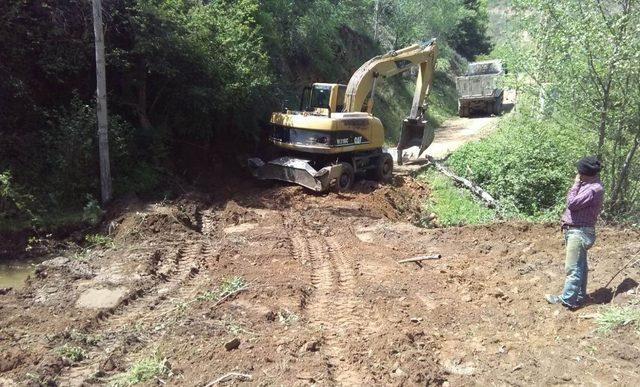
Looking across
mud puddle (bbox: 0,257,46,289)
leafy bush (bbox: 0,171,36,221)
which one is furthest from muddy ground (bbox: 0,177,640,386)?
leafy bush (bbox: 0,171,36,221)

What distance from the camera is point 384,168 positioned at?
14.6 meters

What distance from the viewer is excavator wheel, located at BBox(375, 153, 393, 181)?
14.3 meters

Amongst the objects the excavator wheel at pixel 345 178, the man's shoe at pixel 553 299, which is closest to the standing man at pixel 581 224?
the man's shoe at pixel 553 299

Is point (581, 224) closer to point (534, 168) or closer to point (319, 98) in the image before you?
point (534, 168)

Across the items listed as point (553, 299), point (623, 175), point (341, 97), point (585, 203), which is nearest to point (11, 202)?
point (341, 97)

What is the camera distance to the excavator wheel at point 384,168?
14340mm

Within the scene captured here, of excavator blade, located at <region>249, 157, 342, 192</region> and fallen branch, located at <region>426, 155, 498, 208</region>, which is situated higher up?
excavator blade, located at <region>249, 157, 342, 192</region>

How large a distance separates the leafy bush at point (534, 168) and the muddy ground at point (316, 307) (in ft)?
10.3

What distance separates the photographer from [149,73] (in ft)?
40.9

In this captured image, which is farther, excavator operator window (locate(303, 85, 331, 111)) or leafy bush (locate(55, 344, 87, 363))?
excavator operator window (locate(303, 85, 331, 111))

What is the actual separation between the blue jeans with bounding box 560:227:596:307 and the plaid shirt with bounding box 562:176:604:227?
10cm

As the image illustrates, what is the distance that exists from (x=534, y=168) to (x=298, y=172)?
18.0ft

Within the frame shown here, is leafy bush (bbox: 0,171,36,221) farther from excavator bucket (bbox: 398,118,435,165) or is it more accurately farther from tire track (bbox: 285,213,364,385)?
excavator bucket (bbox: 398,118,435,165)

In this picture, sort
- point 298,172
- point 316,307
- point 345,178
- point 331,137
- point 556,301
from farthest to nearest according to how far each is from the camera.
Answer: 1. point 345,178
2. point 298,172
3. point 331,137
4. point 316,307
5. point 556,301
